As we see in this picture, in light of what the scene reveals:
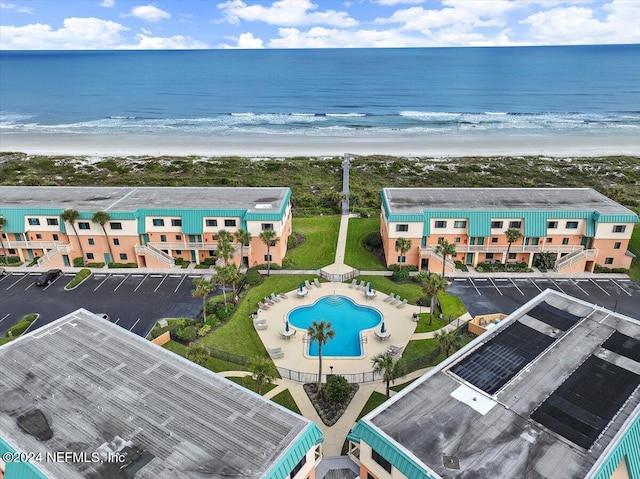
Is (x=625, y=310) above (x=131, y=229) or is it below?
below

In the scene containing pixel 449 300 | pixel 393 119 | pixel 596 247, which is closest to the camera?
pixel 449 300

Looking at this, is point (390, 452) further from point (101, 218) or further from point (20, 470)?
point (101, 218)

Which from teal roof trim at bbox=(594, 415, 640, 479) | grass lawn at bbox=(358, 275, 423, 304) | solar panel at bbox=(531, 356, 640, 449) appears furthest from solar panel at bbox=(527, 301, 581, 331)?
grass lawn at bbox=(358, 275, 423, 304)

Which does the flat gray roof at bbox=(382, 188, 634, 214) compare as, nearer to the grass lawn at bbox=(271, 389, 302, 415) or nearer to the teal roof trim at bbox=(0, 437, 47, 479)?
the grass lawn at bbox=(271, 389, 302, 415)

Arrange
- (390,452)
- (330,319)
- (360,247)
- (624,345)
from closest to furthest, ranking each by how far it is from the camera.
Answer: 1. (390,452)
2. (624,345)
3. (330,319)
4. (360,247)

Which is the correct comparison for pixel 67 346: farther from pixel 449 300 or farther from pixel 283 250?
pixel 449 300

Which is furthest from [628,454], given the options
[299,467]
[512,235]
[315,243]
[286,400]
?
[315,243]

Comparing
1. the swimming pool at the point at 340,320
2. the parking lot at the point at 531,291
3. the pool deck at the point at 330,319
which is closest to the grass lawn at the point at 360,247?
the pool deck at the point at 330,319

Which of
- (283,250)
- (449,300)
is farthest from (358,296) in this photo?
(283,250)
